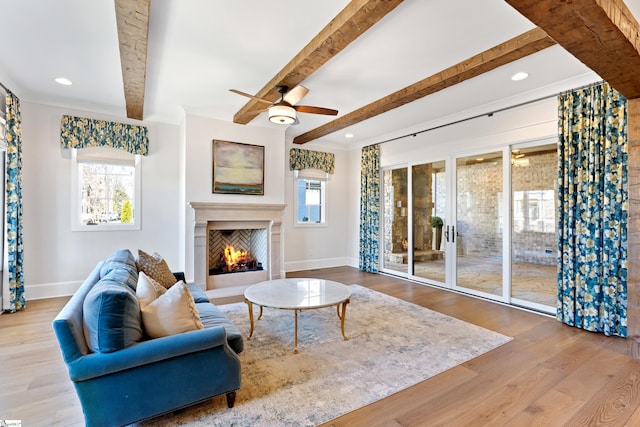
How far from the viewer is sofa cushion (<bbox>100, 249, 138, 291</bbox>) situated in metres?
2.38

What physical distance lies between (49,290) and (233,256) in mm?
2717

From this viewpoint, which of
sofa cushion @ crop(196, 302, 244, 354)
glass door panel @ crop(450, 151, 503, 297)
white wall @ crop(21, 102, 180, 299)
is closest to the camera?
sofa cushion @ crop(196, 302, 244, 354)

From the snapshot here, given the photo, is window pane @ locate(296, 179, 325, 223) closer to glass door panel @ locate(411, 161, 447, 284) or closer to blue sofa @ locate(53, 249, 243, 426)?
glass door panel @ locate(411, 161, 447, 284)

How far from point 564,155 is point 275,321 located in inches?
155

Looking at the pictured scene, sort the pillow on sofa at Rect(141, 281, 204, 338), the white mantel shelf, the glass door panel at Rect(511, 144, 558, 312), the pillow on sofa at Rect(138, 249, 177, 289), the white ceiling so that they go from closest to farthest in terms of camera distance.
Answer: the pillow on sofa at Rect(141, 281, 204, 338), the white ceiling, the pillow on sofa at Rect(138, 249, 177, 289), the glass door panel at Rect(511, 144, 558, 312), the white mantel shelf

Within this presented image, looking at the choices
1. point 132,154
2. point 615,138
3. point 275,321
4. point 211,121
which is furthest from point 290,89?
point 615,138

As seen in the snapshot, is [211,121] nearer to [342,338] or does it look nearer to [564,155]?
[342,338]

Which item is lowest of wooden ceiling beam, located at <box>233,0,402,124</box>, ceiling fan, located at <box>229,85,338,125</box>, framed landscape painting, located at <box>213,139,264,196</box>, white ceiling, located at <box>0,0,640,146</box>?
framed landscape painting, located at <box>213,139,264,196</box>

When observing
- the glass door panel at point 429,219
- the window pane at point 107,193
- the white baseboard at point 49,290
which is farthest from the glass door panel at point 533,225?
the white baseboard at point 49,290

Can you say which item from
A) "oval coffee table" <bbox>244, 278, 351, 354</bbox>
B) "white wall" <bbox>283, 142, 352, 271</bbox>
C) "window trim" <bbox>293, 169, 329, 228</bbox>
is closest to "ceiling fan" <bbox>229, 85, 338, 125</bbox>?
"oval coffee table" <bbox>244, 278, 351, 354</bbox>

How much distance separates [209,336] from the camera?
6.41 feet

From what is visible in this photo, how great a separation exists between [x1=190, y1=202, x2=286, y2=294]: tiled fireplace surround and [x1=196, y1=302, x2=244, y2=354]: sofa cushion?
2.21 m

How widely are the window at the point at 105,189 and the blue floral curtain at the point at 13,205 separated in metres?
0.74

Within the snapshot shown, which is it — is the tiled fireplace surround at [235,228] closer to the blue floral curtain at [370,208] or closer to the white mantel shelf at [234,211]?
the white mantel shelf at [234,211]
